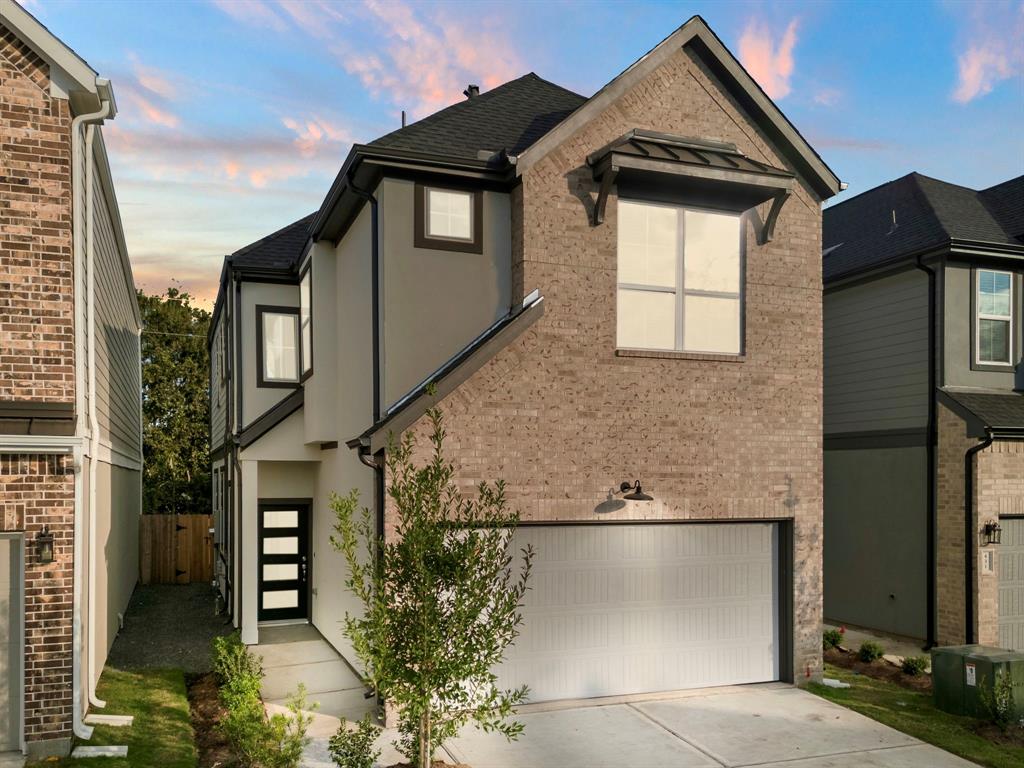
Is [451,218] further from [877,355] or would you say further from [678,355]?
[877,355]

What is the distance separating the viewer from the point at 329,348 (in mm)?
13227

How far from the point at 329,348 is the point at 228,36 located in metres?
4.92

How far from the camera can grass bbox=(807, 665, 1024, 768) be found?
859 centimetres

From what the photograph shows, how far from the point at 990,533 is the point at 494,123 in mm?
10242

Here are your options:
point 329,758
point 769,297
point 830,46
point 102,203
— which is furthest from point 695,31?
point 329,758

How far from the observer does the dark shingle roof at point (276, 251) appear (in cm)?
1570

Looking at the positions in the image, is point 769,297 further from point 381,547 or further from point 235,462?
point 235,462

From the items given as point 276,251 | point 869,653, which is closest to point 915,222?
point 869,653

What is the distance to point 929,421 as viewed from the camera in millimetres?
13758

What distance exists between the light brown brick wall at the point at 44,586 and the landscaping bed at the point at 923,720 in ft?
30.2

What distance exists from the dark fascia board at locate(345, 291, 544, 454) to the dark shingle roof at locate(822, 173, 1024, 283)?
27.0 ft

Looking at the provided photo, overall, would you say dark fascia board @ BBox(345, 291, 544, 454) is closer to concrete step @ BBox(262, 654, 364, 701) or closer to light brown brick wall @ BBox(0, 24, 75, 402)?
light brown brick wall @ BBox(0, 24, 75, 402)

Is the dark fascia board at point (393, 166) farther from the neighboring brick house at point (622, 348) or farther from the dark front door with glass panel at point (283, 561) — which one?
the dark front door with glass panel at point (283, 561)

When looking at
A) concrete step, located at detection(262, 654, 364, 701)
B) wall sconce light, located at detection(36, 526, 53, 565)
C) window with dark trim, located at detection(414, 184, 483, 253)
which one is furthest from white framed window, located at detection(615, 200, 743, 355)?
wall sconce light, located at detection(36, 526, 53, 565)
